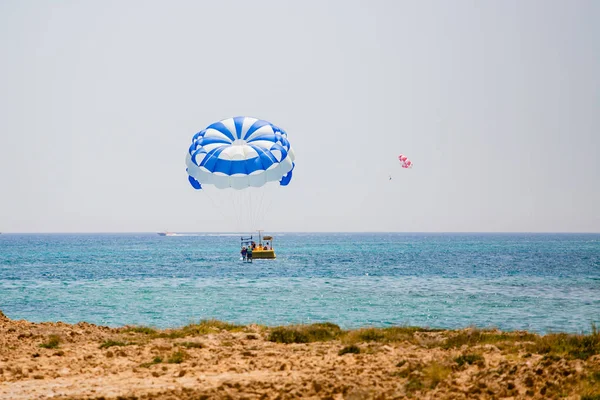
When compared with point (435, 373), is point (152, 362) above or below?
below

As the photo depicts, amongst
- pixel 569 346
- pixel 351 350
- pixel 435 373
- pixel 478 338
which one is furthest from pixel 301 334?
pixel 569 346

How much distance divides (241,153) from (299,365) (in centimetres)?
2519

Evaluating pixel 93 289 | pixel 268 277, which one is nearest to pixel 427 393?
pixel 93 289

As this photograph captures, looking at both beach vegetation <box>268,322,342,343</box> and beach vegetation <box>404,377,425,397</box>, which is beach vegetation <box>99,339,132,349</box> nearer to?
beach vegetation <box>268,322,342,343</box>

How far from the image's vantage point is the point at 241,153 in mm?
38375

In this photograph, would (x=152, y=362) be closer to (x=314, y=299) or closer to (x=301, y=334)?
(x=301, y=334)

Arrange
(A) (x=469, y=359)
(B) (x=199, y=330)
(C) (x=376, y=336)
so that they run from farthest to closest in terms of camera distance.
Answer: (B) (x=199, y=330)
(C) (x=376, y=336)
(A) (x=469, y=359)

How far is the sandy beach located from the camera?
12.1 meters

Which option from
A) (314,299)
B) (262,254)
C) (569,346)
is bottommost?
(314,299)

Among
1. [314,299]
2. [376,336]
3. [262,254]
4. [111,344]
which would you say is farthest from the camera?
[262,254]

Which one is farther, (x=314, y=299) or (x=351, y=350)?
(x=314, y=299)

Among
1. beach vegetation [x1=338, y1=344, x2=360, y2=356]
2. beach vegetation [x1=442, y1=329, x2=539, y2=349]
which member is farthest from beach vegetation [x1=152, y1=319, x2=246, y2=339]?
beach vegetation [x1=442, y1=329, x2=539, y2=349]

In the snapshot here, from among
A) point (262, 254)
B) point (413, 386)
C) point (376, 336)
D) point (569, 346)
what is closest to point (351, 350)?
point (376, 336)

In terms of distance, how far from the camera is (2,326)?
810 inches
